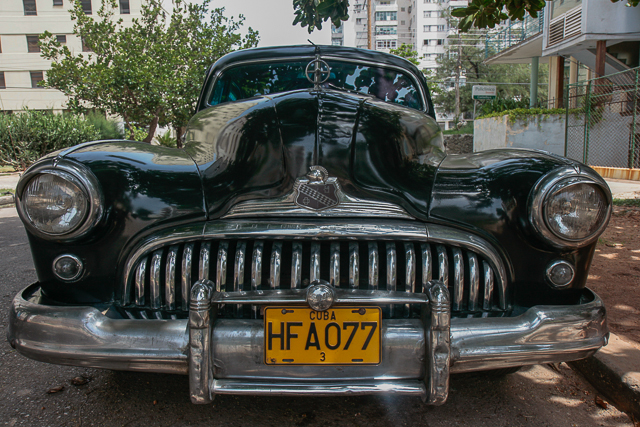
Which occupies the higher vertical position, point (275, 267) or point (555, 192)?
point (555, 192)

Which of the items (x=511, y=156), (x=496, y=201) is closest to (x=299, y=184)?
(x=496, y=201)

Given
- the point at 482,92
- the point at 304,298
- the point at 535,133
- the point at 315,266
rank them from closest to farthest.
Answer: the point at 304,298 → the point at 315,266 → the point at 535,133 → the point at 482,92

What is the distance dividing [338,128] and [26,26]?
136 ft

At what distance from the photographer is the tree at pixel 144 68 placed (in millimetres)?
16234

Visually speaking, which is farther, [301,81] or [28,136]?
[28,136]

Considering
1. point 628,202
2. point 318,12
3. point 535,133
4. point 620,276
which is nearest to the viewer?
point 620,276

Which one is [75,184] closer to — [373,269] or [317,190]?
[317,190]

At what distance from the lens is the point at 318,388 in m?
1.43

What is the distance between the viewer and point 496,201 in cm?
171

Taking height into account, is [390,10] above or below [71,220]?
above

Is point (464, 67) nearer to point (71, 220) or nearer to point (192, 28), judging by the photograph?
point (192, 28)

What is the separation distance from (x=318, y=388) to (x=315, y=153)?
0.83 m

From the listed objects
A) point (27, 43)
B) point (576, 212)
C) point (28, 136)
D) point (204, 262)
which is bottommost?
point (204, 262)

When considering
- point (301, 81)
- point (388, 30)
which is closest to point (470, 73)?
point (388, 30)
